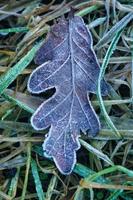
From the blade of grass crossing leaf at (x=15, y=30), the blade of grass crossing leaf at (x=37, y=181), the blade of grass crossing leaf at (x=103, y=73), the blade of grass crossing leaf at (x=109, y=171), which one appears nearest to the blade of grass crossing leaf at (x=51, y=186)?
the blade of grass crossing leaf at (x=37, y=181)

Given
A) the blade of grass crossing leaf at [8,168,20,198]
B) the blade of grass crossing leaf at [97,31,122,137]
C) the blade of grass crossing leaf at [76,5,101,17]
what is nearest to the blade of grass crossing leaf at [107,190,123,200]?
the blade of grass crossing leaf at [97,31,122,137]

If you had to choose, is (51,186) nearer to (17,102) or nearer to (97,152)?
(97,152)

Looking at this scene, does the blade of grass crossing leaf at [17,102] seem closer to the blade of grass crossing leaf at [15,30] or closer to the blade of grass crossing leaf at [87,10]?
the blade of grass crossing leaf at [15,30]

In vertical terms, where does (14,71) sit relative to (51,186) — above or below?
above

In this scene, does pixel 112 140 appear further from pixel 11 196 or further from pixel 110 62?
pixel 11 196

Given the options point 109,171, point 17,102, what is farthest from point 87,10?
point 109,171

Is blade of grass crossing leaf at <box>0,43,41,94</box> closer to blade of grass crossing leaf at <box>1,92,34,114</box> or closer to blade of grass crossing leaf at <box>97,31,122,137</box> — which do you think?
blade of grass crossing leaf at <box>1,92,34,114</box>

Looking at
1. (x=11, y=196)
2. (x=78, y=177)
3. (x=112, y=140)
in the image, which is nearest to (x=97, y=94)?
(x=112, y=140)
